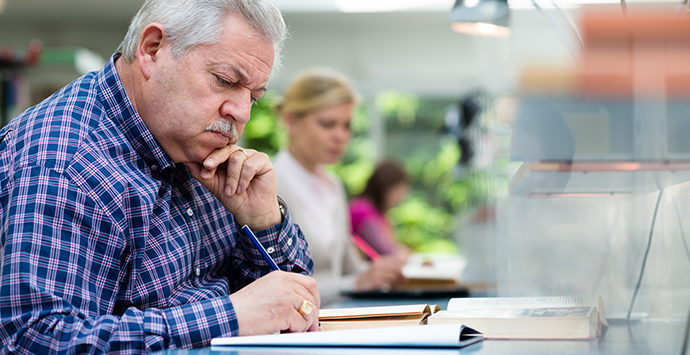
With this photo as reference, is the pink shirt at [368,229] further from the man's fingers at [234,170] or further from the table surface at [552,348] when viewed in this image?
the table surface at [552,348]

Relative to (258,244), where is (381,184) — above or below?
below

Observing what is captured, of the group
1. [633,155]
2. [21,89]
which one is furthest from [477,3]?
[21,89]

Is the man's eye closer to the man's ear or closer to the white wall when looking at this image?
the man's ear

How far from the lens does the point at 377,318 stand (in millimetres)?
921

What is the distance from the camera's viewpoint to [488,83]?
2.07 metres

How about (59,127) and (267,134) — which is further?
(267,134)

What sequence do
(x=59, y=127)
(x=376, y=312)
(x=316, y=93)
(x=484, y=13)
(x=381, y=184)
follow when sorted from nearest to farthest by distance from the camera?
(x=59, y=127) < (x=376, y=312) < (x=484, y=13) < (x=316, y=93) < (x=381, y=184)

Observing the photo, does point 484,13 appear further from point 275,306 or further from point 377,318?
point 275,306

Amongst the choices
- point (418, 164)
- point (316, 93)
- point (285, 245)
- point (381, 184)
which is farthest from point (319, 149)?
point (418, 164)

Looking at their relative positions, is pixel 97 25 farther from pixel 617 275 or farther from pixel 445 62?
pixel 617 275

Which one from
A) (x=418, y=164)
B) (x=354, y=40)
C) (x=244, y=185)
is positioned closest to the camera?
(x=244, y=185)

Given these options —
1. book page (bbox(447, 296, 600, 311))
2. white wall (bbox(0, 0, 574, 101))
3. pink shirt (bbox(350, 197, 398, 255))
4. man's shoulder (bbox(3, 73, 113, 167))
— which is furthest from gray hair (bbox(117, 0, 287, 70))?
white wall (bbox(0, 0, 574, 101))

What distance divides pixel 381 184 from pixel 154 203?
133 inches

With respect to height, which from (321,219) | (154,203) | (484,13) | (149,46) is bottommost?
(321,219)
